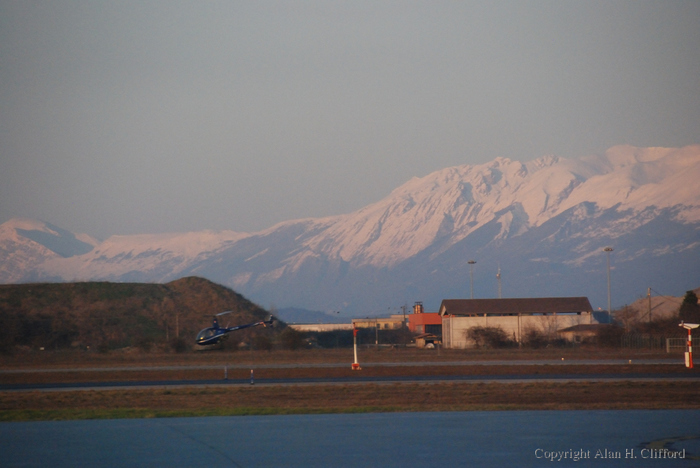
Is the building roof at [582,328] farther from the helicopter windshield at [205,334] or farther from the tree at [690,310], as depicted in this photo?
the helicopter windshield at [205,334]

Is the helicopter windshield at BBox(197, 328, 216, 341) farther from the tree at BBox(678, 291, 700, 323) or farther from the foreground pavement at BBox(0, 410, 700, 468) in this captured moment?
the tree at BBox(678, 291, 700, 323)

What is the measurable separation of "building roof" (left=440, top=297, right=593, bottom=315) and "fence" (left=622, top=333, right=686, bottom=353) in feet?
68.2

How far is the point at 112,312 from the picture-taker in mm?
98750

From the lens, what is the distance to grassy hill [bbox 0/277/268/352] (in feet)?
280

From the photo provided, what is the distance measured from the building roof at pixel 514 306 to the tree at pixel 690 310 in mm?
11671

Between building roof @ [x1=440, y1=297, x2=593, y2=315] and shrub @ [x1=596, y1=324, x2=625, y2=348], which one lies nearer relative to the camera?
shrub @ [x1=596, y1=324, x2=625, y2=348]

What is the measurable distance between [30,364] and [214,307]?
53.2 m

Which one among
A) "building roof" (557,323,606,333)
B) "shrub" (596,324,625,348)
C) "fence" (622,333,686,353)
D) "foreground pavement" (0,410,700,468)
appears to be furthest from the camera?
"building roof" (557,323,606,333)

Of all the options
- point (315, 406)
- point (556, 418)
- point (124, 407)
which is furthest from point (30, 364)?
point (556, 418)

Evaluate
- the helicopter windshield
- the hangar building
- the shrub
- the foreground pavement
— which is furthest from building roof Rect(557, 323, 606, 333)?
the foreground pavement

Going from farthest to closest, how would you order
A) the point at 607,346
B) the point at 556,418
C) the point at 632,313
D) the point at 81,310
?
the point at 632,313
the point at 81,310
the point at 607,346
the point at 556,418

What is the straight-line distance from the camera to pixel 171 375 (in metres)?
39.2

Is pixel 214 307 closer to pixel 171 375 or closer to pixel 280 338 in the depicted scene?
pixel 280 338

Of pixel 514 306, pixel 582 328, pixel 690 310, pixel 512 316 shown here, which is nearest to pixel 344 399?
pixel 512 316
